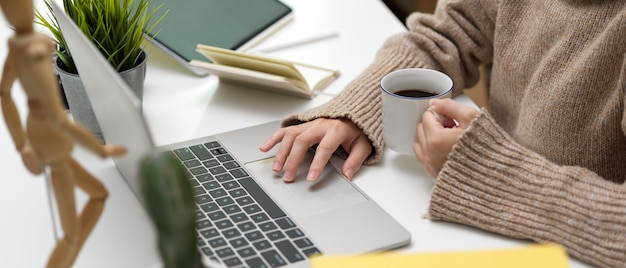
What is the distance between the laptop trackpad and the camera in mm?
835

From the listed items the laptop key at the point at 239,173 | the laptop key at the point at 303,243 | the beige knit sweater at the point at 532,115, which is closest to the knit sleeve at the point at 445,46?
the beige knit sweater at the point at 532,115

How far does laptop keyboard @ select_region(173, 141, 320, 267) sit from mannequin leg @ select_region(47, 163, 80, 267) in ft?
0.51

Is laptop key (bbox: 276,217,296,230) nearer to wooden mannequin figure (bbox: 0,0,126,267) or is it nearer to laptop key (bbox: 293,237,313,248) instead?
laptop key (bbox: 293,237,313,248)

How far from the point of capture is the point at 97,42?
971mm

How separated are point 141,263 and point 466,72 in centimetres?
62

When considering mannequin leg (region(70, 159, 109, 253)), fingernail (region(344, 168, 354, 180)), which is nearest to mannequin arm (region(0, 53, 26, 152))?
mannequin leg (region(70, 159, 109, 253))

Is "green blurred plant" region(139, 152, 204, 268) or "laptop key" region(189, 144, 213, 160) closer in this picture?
"green blurred plant" region(139, 152, 204, 268)

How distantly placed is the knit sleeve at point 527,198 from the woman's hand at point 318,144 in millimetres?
133

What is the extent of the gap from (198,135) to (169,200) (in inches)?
24.0

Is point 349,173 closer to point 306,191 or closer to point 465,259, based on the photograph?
point 306,191

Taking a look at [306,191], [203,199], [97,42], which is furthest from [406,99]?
[97,42]

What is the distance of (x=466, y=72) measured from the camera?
117cm

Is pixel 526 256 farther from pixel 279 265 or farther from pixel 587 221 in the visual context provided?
pixel 279 265

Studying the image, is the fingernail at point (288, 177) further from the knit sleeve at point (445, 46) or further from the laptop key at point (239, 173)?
the knit sleeve at point (445, 46)
